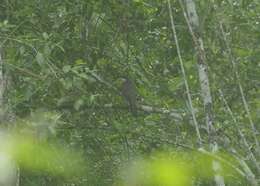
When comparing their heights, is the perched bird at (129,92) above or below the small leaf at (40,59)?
below

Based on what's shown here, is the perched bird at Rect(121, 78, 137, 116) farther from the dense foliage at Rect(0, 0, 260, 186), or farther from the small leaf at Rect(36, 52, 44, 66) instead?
the small leaf at Rect(36, 52, 44, 66)

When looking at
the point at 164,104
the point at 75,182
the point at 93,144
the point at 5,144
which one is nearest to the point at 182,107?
the point at 164,104

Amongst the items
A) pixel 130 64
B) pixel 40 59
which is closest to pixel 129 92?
pixel 130 64

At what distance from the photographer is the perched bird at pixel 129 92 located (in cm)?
351

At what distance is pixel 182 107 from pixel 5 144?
179 cm

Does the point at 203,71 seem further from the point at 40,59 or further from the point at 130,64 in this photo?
the point at 130,64

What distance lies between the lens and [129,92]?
357 centimetres

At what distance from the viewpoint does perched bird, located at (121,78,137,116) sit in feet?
11.5

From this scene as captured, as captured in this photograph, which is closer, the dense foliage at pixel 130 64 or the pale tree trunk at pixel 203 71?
the pale tree trunk at pixel 203 71

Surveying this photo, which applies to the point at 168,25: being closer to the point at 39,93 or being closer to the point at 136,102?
the point at 136,102

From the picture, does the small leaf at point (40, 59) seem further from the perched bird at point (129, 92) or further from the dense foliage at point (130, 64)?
the perched bird at point (129, 92)

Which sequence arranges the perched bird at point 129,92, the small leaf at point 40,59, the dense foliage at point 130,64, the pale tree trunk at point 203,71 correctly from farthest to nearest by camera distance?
the perched bird at point 129,92, the dense foliage at point 130,64, the small leaf at point 40,59, the pale tree trunk at point 203,71

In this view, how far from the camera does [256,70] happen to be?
3.60 m

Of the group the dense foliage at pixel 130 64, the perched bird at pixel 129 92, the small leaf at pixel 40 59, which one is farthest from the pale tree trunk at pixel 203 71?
the perched bird at pixel 129 92
